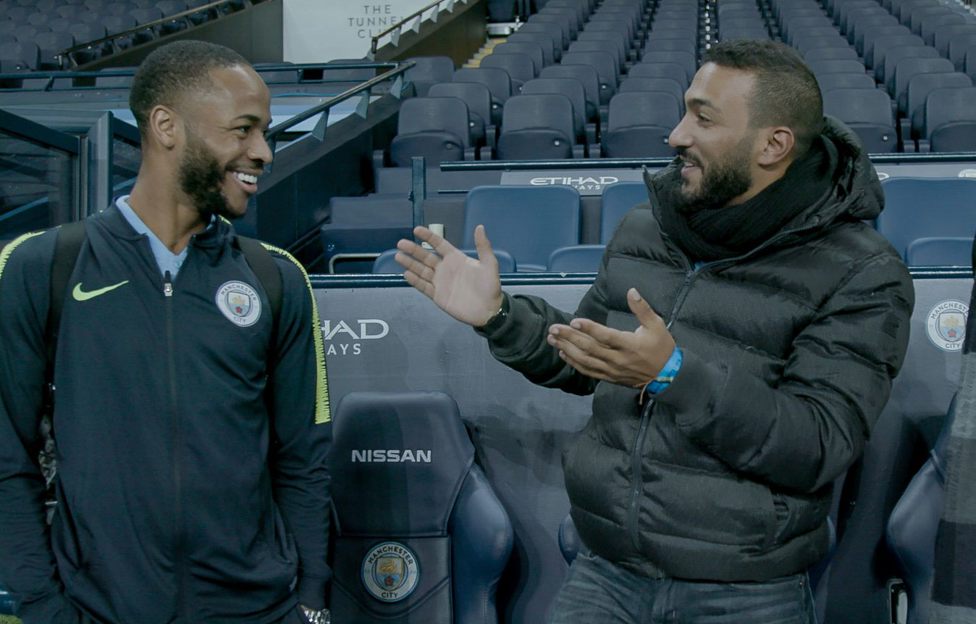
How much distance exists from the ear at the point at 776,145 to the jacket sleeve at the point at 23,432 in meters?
1.26

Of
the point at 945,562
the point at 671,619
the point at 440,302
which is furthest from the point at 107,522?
the point at 945,562

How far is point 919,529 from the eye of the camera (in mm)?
2607

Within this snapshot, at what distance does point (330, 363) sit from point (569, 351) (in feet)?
5.12

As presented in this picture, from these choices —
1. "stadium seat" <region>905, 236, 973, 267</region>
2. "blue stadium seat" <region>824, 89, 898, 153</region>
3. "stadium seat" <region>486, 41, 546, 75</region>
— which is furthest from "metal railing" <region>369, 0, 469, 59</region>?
"stadium seat" <region>905, 236, 973, 267</region>

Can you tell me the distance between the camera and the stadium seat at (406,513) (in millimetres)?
2875

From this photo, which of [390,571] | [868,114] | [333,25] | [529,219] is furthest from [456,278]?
[333,25]

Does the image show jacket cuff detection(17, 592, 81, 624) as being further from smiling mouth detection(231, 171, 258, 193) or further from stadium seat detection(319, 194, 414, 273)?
stadium seat detection(319, 194, 414, 273)

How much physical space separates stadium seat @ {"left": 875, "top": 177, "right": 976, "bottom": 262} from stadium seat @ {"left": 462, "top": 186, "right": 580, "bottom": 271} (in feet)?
4.77

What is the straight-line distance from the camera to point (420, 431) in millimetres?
2916

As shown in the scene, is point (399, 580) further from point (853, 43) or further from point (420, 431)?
point (853, 43)

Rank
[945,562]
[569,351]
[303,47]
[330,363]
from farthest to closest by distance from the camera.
Answer: [303,47] → [330,363] → [569,351] → [945,562]

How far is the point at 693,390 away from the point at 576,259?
2.62m

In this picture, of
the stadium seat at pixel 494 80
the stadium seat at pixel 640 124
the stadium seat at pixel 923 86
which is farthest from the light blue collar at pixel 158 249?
the stadium seat at pixel 494 80

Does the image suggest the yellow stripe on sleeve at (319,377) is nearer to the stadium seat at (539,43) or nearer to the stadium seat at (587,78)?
the stadium seat at (587,78)
